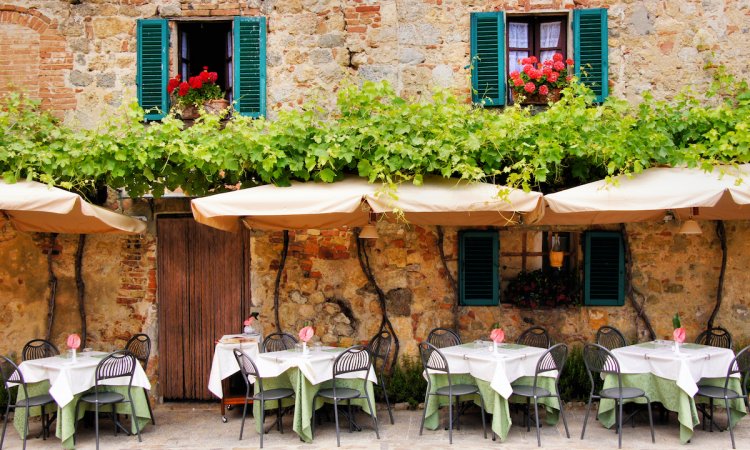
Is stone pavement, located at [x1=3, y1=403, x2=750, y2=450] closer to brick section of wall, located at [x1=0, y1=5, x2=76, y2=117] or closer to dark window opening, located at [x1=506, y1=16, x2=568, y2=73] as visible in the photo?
brick section of wall, located at [x1=0, y1=5, x2=76, y2=117]

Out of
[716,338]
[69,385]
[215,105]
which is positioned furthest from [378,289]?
[716,338]

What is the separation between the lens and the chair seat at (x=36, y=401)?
21.4ft

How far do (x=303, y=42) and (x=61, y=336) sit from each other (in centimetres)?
470

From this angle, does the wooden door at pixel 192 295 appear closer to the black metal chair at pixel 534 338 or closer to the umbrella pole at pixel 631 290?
the black metal chair at pixel 534 338

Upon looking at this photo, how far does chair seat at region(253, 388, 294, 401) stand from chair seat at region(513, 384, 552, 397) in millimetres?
2216

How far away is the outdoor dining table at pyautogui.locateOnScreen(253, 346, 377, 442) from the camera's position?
259 inches

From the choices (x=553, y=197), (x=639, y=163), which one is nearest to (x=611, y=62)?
(x=639, y=163)

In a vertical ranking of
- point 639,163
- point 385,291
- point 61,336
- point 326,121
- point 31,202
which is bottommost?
point 61,336

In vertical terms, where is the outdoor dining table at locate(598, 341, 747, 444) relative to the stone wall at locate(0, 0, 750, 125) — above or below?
below

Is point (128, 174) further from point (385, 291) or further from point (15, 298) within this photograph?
point (385, 291)

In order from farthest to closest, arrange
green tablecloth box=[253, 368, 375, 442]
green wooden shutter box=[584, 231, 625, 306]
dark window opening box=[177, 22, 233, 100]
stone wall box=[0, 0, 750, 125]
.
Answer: dark window opening box=[177, 22, 233, 100], stone wall box=[0, 0, 750, 125], green wooden shutter box=[584, 231, 625, 306], green tablecloth box=[253, 368, 375, 442]

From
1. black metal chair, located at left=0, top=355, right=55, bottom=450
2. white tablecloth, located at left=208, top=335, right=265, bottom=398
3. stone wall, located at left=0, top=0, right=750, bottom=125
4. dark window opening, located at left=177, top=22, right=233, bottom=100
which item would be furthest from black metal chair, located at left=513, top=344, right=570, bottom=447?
dark window opening, located at left=177, top=22, right=233, bottom=100

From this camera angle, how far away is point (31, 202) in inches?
255

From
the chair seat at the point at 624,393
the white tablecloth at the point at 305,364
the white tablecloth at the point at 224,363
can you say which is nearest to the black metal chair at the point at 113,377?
the white tablecloth at the point at 224,363
